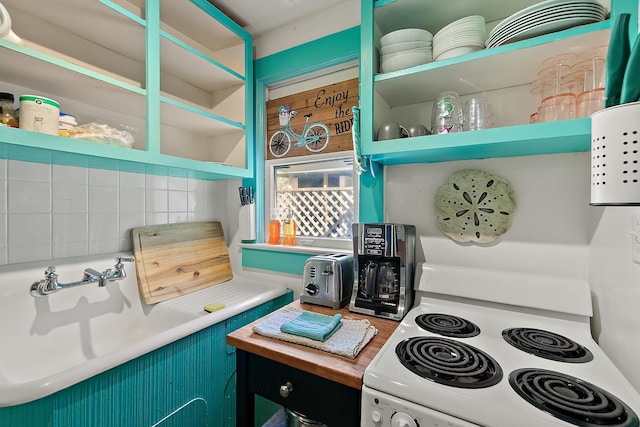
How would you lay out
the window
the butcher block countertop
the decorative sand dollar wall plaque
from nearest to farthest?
the butcher block countertop, the decorative sand dollar wall plaque, the window

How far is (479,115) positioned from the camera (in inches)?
43.1

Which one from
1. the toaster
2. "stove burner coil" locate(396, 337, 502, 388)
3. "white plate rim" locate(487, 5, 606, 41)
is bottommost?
"stove burner coil" locate(396, 337, 502, 388)

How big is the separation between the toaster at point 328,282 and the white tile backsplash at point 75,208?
40.2 inches

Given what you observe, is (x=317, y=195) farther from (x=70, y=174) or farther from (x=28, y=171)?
(x=28, y=171)

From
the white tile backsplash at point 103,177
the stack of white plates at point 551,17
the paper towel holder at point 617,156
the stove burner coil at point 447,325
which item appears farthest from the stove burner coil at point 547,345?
the white tile backsplash at point 103,177

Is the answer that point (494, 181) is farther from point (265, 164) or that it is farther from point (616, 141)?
point (265, 164)

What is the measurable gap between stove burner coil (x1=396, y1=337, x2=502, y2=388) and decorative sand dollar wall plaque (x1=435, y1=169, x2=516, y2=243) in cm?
54

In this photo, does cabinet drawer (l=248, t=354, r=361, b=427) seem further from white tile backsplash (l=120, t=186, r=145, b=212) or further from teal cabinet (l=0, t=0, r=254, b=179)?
white tile backsplash (l=120, t=186, r=145, b=212)

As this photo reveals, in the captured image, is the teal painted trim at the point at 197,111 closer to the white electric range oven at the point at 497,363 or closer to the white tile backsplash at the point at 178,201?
the white tile backsplash at the point at 178,201

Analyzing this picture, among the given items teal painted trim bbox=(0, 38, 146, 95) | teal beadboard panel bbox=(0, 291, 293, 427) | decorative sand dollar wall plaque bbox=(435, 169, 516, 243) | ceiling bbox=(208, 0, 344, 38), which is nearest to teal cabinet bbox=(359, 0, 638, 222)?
decorative sand dollar wall plaque bbox=(435, 169, 516, 243)

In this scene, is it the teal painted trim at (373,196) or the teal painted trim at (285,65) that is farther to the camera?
the teal painted trim at (285,65)

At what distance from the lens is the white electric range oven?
62 centimetres

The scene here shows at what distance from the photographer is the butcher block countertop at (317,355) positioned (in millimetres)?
765

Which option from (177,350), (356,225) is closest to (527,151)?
(356,225)
